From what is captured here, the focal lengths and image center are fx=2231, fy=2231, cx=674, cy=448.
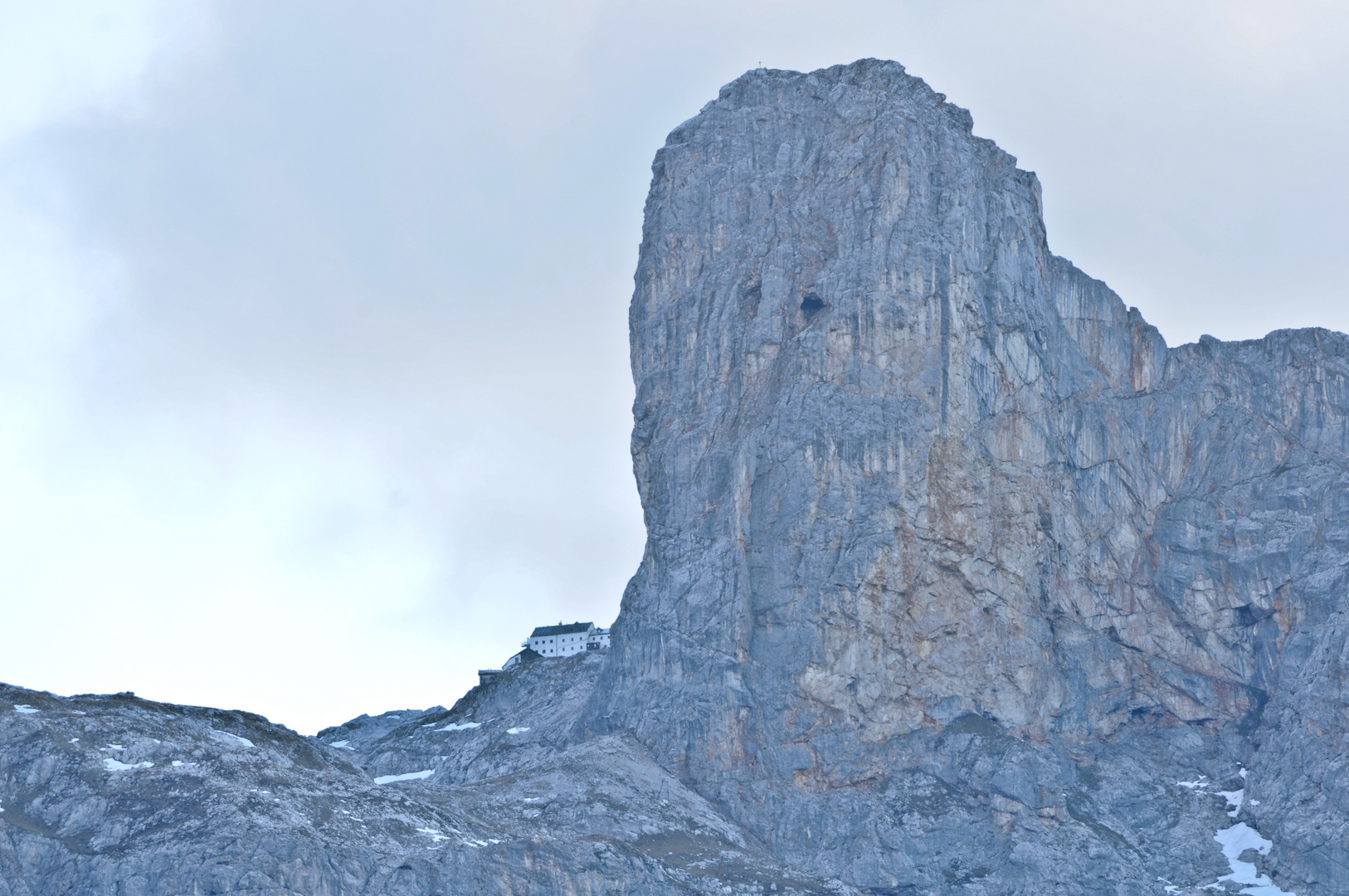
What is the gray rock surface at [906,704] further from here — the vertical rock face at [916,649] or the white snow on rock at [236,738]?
the white snow on rock at [236,738]

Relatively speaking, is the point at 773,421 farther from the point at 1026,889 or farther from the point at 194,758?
the point at 194,758

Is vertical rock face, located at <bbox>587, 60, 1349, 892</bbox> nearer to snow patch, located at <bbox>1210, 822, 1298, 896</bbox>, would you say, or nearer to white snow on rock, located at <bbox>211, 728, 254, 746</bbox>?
snow patch, located at <bbox>1210, 822, 1298, 896</bbox>

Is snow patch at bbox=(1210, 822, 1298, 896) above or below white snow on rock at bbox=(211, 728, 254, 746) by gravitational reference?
below

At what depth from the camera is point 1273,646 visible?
7849 inches

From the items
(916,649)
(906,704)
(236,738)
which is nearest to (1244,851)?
(906,704)

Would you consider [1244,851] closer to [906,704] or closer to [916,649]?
[906,704]

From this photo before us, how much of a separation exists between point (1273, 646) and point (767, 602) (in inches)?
1814

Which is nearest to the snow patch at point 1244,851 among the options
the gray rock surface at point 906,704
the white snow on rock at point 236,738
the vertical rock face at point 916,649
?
the gray rock surface at point 906,704

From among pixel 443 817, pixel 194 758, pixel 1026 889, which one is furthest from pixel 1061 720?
pixel 194 758

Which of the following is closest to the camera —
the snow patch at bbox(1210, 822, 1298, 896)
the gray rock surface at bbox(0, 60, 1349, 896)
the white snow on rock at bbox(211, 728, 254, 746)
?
the white snow on rock at bbox(211, 728, 254, 746)

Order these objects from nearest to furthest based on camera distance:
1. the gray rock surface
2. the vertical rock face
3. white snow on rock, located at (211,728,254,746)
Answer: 1. white snow on rock, located at (211,728,254,746)
2. the gray rock surface
3. the vertical rock face

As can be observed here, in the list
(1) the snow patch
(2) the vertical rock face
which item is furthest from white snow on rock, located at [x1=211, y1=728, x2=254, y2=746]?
(1) the snow patch

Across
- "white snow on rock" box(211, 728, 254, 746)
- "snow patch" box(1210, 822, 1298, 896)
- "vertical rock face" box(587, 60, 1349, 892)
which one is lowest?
"snow patch" box(1210, 822, 1298, 896)

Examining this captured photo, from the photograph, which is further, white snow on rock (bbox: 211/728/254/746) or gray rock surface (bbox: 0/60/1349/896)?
gray rock surface (bbox: 0/60/1349/896)
